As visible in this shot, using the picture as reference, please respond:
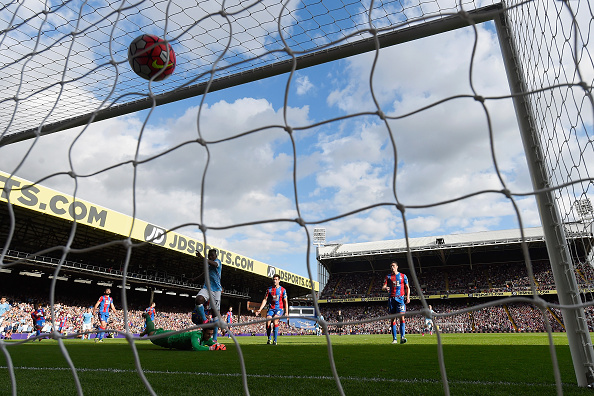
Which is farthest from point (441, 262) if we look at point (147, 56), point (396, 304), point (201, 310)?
point (147, 56)

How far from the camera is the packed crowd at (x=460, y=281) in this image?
90.7ft

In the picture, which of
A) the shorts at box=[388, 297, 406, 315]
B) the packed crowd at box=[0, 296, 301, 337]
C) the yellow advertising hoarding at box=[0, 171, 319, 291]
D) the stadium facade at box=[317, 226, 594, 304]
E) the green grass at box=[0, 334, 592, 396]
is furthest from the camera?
the stadium facade at box=[317, 226, 594, 304]

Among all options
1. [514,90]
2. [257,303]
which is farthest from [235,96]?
[257,303]

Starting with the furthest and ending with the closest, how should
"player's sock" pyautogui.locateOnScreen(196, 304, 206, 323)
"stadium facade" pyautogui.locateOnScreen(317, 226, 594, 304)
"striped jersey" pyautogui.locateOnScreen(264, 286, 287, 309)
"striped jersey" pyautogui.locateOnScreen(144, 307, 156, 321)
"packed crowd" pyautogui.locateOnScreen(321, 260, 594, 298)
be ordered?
"stadium facade" pyautogui.locateOnScreen(317, 226, 594, 304)
"packed crowd" pyautogui.locateOnScreen(321, 260, 594, 298)
"striped jersey" pyautogui.locateOnScreen(264, 286, 287, 309)
"striped jersey" pyautogui.locateOnScreen(144, 307, 156, 321)
"player's sock" pyautogui.locateOnScreen(196, 304, 206, 323)

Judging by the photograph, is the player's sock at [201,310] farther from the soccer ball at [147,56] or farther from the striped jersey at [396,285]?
the soccer ball at [147,56]

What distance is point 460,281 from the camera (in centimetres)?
3028

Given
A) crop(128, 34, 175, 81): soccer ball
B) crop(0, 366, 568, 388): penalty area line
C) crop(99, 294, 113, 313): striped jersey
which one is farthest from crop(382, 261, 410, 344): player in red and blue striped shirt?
crop(99, 294, 113, 313): striped jersey

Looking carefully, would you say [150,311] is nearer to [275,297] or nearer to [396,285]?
[275,297]

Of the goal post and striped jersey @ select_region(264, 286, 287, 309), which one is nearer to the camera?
the goal post

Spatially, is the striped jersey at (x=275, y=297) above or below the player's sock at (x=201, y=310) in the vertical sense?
above

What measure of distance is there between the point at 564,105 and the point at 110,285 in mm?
27757

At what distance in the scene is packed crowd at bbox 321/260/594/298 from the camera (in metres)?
27.6

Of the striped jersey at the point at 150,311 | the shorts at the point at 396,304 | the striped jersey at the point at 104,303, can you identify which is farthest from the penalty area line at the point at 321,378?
the striped jersey at the point at 104,303

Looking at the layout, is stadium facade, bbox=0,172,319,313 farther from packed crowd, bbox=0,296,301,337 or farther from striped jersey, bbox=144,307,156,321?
striped jersey, bbox=144,307,156,321
